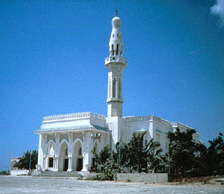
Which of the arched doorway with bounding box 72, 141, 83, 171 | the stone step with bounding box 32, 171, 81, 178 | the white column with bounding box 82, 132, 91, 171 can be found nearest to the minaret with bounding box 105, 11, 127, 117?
the white column with bounding box 82, 132, 91, 171

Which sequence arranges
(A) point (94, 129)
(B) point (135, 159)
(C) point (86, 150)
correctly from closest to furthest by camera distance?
1. (B) point (135, 159)
2. (A) point (94, 129)
3. (C) point (86, 150)

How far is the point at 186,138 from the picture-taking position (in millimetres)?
24516

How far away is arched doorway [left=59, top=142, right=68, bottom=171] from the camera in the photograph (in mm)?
35119

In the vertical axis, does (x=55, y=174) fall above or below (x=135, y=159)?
below

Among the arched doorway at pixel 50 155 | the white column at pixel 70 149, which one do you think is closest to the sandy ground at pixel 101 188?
the white column at pixel 70 149

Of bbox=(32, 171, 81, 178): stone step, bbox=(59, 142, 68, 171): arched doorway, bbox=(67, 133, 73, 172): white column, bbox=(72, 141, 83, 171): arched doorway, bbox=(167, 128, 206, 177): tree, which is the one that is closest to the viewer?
bbox=(167, 128, 206, 177): tree

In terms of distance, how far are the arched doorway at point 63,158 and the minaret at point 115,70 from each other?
265 inches

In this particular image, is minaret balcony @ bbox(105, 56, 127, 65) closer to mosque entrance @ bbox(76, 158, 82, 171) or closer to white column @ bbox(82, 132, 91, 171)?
white column @ bbox(82, 132, 91, 171)

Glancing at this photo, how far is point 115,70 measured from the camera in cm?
3625

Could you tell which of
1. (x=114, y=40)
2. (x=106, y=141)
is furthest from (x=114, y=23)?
(x=106, y=141)

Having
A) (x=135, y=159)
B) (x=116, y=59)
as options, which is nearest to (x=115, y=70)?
(x=116, y=59)

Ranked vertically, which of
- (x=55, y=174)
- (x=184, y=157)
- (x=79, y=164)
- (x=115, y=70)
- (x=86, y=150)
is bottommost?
(x=55, y=174)

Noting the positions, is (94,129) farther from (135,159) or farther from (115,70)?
(115,70)

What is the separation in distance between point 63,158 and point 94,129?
6.82 meters
